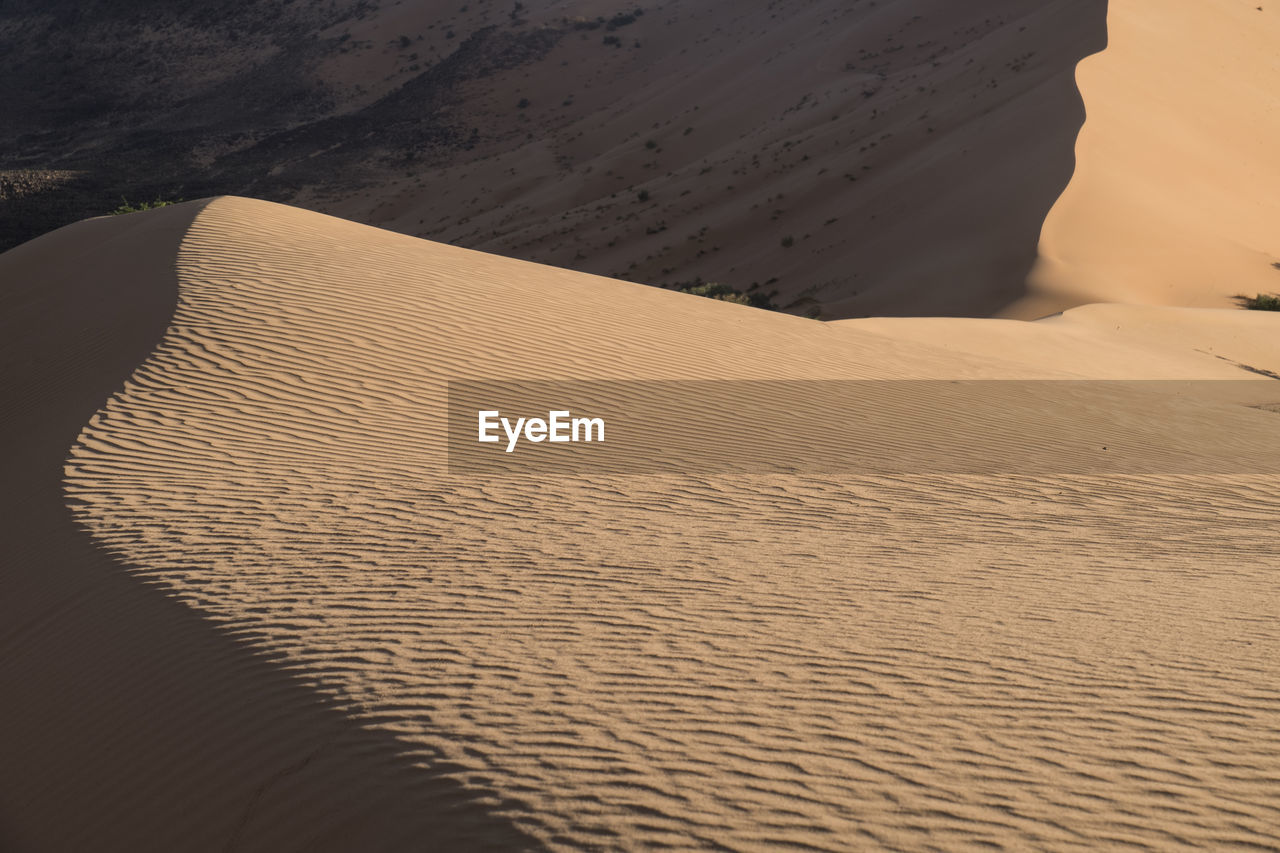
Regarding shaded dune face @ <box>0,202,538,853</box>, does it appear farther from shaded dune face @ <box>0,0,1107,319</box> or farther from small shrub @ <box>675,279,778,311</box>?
shaded dune face @ <box>0,0,1107,319</box>

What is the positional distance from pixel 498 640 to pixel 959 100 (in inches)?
1081

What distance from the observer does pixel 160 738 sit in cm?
436

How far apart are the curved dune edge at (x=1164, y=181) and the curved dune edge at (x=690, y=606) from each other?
10.8 meters

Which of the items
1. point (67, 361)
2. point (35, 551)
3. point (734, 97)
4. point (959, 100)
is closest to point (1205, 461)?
point (35, 551)

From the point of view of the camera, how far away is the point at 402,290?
38.5 feet

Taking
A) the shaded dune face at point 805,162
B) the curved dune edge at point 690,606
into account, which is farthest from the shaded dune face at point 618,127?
the curved dune edge at point 690,606

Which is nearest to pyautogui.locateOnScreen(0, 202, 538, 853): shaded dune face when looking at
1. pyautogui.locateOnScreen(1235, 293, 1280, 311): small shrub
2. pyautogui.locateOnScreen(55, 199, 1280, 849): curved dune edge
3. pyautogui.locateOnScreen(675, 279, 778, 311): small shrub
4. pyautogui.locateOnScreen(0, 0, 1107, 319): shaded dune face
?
pyautogui.locateOnScreen(55, 199, 1280, 849): curved dune edge

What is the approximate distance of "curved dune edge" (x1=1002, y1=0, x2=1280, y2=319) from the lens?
19188 mm

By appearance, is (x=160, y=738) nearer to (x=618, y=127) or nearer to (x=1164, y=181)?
(x=1164, y=181)

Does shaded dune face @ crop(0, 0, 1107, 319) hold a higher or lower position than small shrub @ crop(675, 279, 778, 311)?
higher

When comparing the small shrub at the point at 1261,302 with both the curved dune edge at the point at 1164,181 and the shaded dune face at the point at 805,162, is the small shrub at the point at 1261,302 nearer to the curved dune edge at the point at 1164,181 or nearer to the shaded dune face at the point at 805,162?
the curved dune edge at the point at 1164,181

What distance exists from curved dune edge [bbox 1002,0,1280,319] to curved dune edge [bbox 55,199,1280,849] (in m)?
10.8

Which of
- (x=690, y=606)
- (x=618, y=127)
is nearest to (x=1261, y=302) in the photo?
(x=690, y=606)

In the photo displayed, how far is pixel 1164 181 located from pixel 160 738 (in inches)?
911
